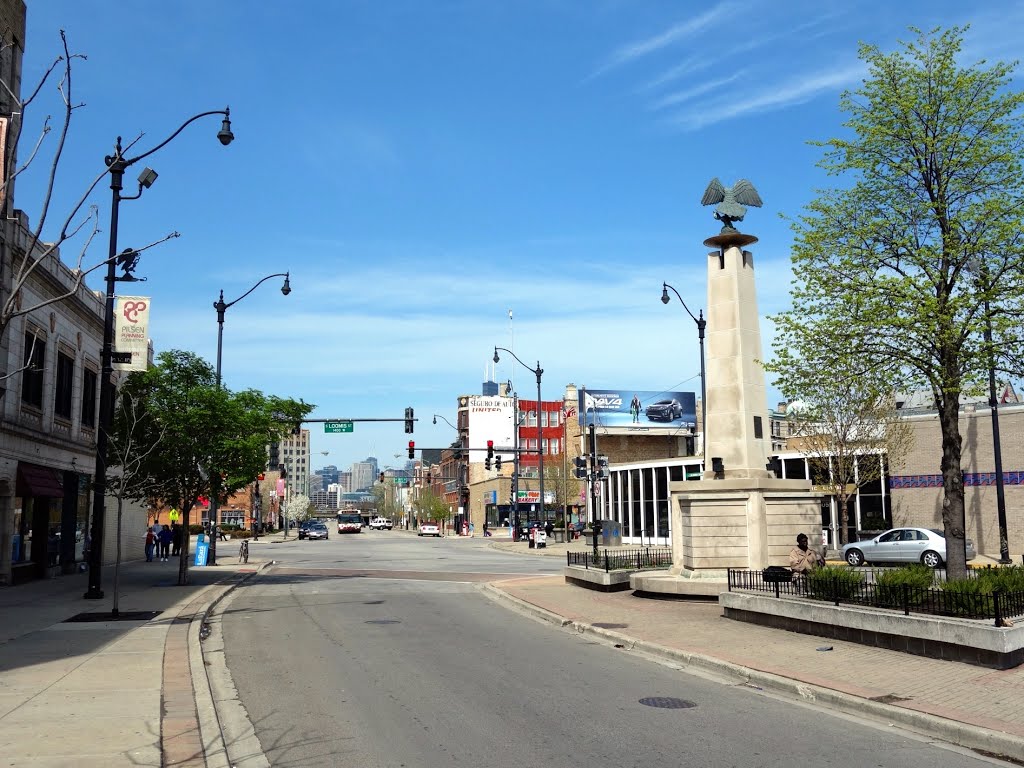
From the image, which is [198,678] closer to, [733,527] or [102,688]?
[102,688]

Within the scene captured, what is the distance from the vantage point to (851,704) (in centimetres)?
1002

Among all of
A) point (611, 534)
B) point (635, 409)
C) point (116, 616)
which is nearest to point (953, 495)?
point (116, 616)

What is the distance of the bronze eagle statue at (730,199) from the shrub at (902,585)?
1136cm

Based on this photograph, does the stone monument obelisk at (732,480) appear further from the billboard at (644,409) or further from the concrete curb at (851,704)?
Answer: the billboard at (644,409)

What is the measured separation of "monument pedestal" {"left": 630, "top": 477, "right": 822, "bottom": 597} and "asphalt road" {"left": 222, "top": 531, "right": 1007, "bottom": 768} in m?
5.19

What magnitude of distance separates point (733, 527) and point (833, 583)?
5996 mm

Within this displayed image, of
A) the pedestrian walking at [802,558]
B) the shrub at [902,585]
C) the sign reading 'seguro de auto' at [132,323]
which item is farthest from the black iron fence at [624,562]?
the sign reading 'seguro de auto' at [132,323]

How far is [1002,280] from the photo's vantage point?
16797mm

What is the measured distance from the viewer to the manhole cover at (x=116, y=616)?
17.6m

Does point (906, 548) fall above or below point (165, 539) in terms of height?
above

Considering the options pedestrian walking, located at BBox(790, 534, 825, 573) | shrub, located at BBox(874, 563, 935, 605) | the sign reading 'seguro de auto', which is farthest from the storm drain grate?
the sign reading 'seguro de auto'

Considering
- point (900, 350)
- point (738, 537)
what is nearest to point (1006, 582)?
point (900, 350)

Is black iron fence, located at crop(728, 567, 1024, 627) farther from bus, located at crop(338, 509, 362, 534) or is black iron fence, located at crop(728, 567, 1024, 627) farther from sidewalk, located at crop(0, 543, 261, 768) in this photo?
bus, located at crop(338, 509, 362, 534)

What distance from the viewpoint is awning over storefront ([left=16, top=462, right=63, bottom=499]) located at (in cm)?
2548
